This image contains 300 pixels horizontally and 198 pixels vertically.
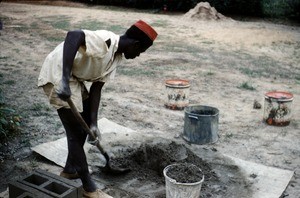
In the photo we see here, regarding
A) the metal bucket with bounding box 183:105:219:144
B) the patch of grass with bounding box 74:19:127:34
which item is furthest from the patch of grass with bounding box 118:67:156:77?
the patch of grass with bounding box 74:19:127:34

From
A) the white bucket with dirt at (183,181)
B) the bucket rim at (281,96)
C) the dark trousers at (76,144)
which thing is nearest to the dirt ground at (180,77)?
the bucket rim at (281,96)

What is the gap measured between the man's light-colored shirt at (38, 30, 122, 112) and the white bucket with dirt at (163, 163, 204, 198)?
0.96 metres

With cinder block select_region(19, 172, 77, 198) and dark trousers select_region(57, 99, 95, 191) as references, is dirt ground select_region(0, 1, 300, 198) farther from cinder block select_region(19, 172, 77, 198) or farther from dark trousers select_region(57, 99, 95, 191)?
cinder block select_region(19, 172, 77, 198)

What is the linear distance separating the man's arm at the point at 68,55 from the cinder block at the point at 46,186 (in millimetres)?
Answer: 599

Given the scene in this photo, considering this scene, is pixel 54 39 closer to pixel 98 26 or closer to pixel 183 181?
pixel 98 26

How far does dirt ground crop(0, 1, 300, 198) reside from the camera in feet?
15.8

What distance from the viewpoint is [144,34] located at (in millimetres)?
3084

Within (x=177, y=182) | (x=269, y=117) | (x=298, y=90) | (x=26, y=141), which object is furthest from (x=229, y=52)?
(x=177, y=182)

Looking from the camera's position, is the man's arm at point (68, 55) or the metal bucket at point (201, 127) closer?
the man's arm at point (68, 55)

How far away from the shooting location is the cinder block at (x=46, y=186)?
8.79ft

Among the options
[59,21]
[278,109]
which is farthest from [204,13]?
[278,109]

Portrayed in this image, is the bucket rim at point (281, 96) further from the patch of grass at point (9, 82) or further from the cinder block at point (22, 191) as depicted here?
the patch of grass at point (9, 82)

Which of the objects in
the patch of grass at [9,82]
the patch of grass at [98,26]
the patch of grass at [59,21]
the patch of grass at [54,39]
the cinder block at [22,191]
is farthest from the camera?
the patch of grass at [59,21]

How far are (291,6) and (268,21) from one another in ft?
4.19
